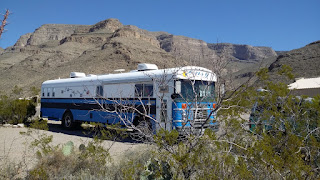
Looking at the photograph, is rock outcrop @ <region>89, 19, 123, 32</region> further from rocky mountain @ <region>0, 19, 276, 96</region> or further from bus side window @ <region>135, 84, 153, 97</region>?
bus side window @ <region>135, 84, 153, 97</region>

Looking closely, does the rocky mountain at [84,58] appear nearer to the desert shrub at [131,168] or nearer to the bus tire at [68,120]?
the bus tire at [68,120]

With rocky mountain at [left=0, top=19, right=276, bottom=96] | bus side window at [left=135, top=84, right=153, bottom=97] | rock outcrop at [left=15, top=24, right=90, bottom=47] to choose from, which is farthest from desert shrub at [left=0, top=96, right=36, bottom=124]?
rock outcrop at [left=15, top=24, right=90, bottom=47]

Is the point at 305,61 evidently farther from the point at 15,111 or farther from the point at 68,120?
the point at 15,111

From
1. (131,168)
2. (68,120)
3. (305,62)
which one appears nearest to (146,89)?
(68,120)

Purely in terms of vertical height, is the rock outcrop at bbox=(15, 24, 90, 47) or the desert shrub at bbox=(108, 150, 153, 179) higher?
the rock outcrop at bbox=(15, 24, 90, 47)

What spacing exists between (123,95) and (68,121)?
466 cm

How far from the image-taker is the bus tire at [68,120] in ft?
44.1

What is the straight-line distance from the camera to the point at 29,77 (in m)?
72.3

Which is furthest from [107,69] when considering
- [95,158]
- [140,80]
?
[95,158]

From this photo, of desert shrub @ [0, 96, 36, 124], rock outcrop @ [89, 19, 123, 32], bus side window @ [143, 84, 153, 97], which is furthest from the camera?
rock outcrop @ [89, 19, 123, 32]

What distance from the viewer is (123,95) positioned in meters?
10.7

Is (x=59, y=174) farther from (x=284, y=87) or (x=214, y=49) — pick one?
(x=284, y=87)

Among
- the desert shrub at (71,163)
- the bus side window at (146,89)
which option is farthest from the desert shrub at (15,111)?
the desert shrub at (71,163)

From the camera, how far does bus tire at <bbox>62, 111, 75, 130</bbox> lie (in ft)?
44.1
